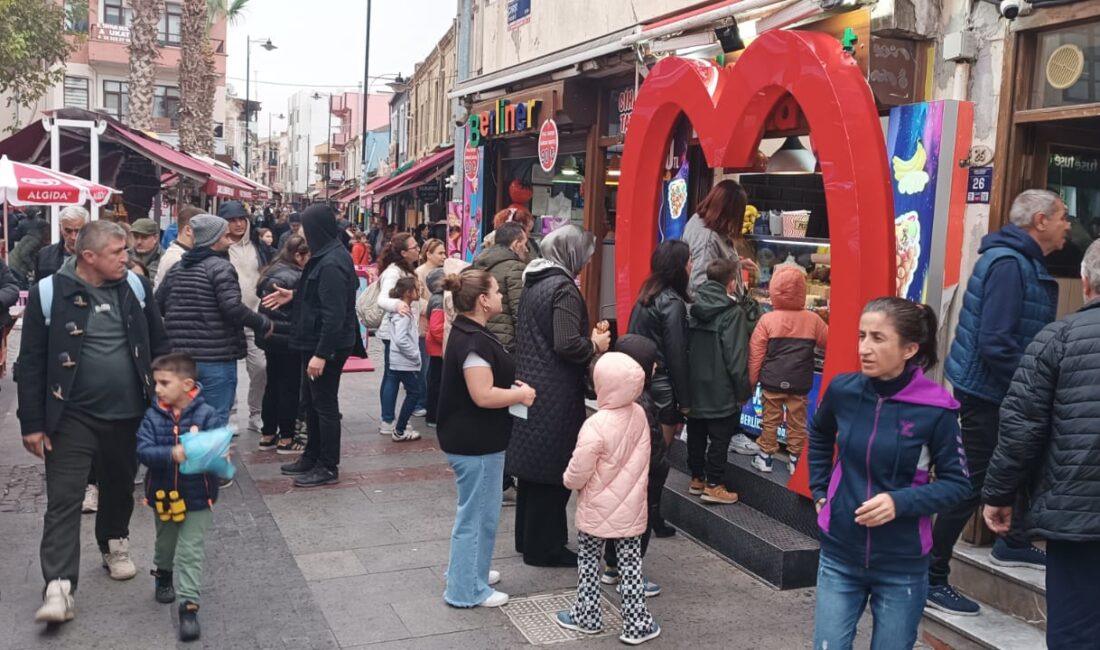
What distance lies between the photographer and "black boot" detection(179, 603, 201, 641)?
15.0ft

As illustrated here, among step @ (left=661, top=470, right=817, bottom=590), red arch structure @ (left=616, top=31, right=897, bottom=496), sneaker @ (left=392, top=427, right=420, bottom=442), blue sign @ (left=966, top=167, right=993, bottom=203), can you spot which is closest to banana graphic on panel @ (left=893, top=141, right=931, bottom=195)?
red arch structure @ (left=616, top=31, right=897, bottom=496)

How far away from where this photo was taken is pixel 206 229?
6.63 meters

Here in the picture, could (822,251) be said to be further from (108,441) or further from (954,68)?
(108,441)

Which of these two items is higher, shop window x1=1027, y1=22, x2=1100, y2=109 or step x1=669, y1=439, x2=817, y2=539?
shop window x1=1027, y1=22, x2=1100, y2=109

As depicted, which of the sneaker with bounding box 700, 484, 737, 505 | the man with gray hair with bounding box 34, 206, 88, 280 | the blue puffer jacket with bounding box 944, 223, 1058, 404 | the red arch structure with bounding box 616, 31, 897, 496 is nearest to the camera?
the blue puffer jacket with bounding box 944, 223, 1058, 404

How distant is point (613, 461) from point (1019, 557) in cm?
220

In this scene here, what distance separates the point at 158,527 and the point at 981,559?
4125 mm

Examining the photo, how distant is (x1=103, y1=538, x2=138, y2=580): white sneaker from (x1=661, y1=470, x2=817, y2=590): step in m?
3.25

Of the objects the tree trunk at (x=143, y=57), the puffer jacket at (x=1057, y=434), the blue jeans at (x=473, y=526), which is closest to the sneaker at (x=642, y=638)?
the blue jeans at (x=473, y=526)

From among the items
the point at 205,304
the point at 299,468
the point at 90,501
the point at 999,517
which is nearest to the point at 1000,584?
the point at 999,517

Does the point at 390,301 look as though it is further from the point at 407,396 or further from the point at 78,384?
the point at 78,384

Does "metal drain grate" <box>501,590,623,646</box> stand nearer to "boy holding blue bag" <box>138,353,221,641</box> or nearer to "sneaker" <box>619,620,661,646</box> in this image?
"sneaker" <box>619,620,661,646</box>

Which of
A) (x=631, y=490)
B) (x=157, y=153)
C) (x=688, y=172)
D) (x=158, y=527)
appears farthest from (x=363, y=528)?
(x=157, y=153)

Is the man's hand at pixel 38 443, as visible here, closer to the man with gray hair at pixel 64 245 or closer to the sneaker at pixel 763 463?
the man with gray hair at pixel 64 245
